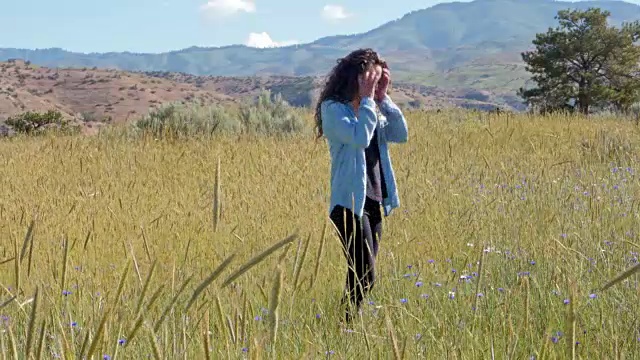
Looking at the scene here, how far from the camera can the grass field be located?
1556 millimetres

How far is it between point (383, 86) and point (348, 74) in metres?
0.31

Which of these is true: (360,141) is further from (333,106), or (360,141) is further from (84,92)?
(84,92)

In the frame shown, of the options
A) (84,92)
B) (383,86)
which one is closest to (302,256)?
(383,86)

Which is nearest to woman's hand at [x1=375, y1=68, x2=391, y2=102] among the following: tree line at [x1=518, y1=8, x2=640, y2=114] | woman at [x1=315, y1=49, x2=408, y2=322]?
woman at [x1=315, y1=49, x2=408, y2=322]

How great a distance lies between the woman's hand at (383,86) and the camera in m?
3.93

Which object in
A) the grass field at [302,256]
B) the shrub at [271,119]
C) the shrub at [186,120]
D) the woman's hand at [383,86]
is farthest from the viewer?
the shrub at [271,119]

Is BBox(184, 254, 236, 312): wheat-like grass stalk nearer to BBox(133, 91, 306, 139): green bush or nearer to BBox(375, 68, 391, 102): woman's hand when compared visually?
BBox(375, 68, 391, 102): woman's hand

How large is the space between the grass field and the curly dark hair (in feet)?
2.48

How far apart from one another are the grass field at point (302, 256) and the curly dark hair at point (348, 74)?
29.8 inches

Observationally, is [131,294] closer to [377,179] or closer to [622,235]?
[377,179]

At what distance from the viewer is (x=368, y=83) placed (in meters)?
3.70

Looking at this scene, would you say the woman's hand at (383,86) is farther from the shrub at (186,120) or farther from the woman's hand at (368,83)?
the shrub at (186,120)

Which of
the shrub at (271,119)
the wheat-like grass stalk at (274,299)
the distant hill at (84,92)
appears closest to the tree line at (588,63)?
the shrub at (271,119)

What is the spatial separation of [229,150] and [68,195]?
287cm
